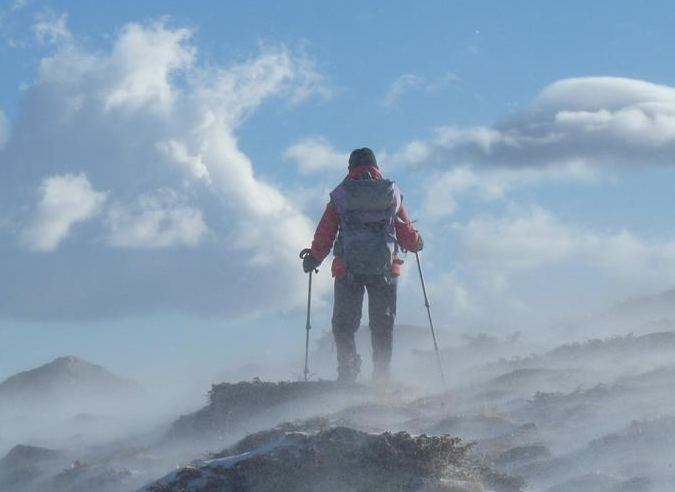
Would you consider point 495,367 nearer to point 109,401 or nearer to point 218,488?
point 218,488

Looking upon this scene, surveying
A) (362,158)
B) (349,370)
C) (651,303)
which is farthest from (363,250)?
(651,303)

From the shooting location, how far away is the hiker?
13445 mm

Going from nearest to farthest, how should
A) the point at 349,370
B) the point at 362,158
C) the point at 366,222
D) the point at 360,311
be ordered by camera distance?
the point at 366,222
the point at 362,158
the point at 349,370
the point at 360,311

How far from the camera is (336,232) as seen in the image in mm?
14023

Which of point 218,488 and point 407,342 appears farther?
point 407,342

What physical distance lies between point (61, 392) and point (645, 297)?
17326mm

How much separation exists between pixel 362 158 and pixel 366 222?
96 centimetres

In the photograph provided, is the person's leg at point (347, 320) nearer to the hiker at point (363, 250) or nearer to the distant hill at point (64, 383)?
the hiker at point (363, 250)

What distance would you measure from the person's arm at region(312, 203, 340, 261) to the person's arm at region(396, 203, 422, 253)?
36.3 inches

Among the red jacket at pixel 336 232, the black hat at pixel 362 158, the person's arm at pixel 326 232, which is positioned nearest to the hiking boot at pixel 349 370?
the red jacket at pixel 336 232

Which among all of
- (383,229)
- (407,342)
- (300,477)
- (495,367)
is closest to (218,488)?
(300,477)

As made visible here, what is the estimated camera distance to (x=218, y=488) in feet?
23.7

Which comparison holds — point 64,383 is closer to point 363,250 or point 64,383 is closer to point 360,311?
point 360,311

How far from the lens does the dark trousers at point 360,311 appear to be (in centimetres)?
1387
